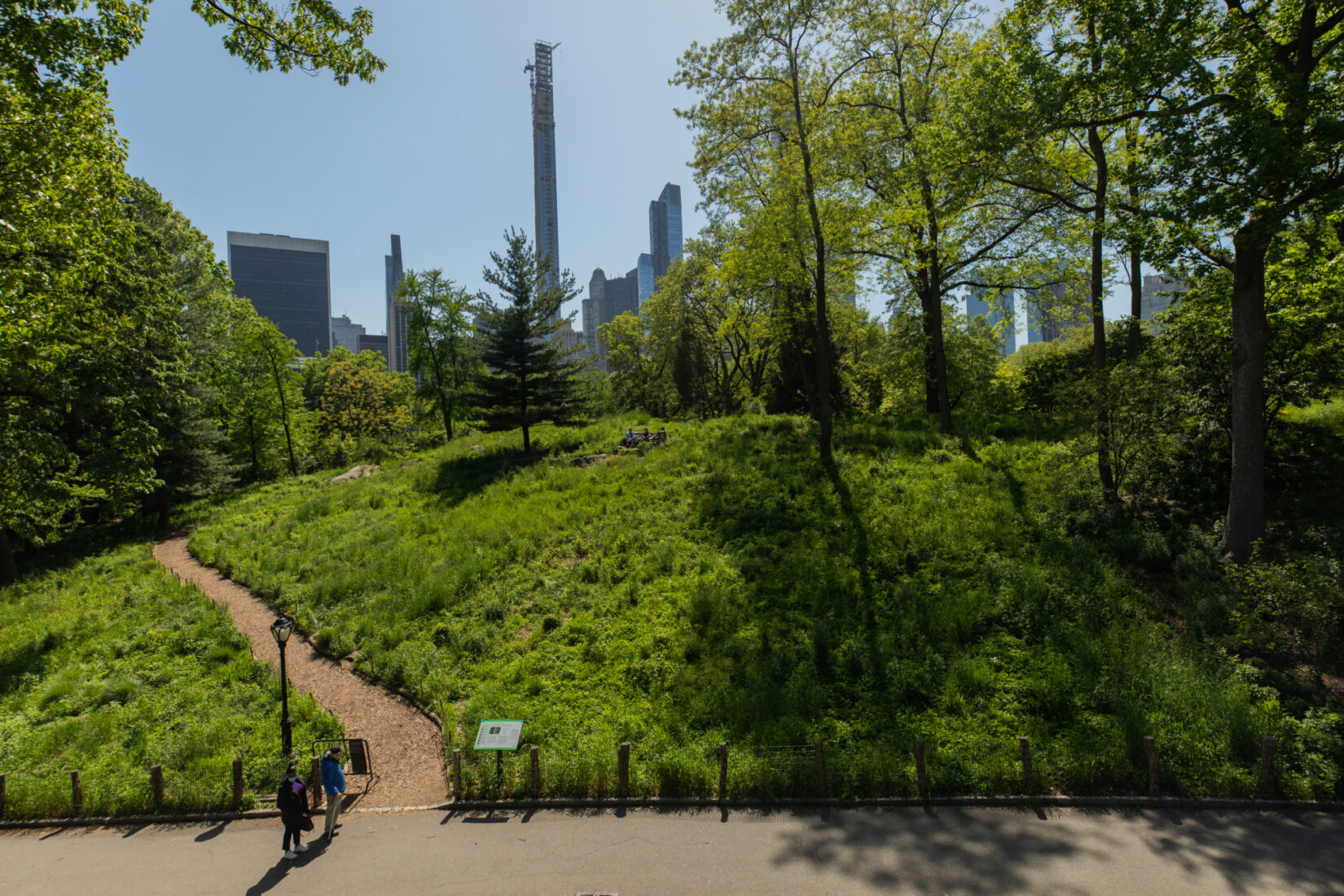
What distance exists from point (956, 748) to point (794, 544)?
21.3 feet

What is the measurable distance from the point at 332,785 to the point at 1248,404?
665 inches

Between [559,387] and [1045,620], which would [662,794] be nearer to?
[1045,620]

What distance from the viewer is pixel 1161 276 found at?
49.2 ft

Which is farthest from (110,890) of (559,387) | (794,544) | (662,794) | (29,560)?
(559,387)

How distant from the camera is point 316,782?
894cm

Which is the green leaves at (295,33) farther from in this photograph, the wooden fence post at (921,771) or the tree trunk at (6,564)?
the tree trunk at (6,564)

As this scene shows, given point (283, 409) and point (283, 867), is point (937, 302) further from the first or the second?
point (283, 409)

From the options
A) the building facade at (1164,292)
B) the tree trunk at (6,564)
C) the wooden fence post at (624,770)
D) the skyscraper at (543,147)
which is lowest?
the wooden fence post at (624,770)

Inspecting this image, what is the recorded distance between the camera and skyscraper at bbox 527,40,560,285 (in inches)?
6186

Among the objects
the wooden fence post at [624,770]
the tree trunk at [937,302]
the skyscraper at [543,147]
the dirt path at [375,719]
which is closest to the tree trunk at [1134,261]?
the tree trunk at [937,302]

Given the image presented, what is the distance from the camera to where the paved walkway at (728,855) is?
629 cm

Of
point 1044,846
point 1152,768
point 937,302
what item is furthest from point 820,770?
point 937,302

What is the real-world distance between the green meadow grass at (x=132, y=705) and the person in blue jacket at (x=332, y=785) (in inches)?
68.6

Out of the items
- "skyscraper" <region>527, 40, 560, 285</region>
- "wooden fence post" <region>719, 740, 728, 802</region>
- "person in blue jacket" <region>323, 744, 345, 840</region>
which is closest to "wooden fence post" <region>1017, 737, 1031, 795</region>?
"wooden fence post" <region>719, 740, 728, 802</region>
